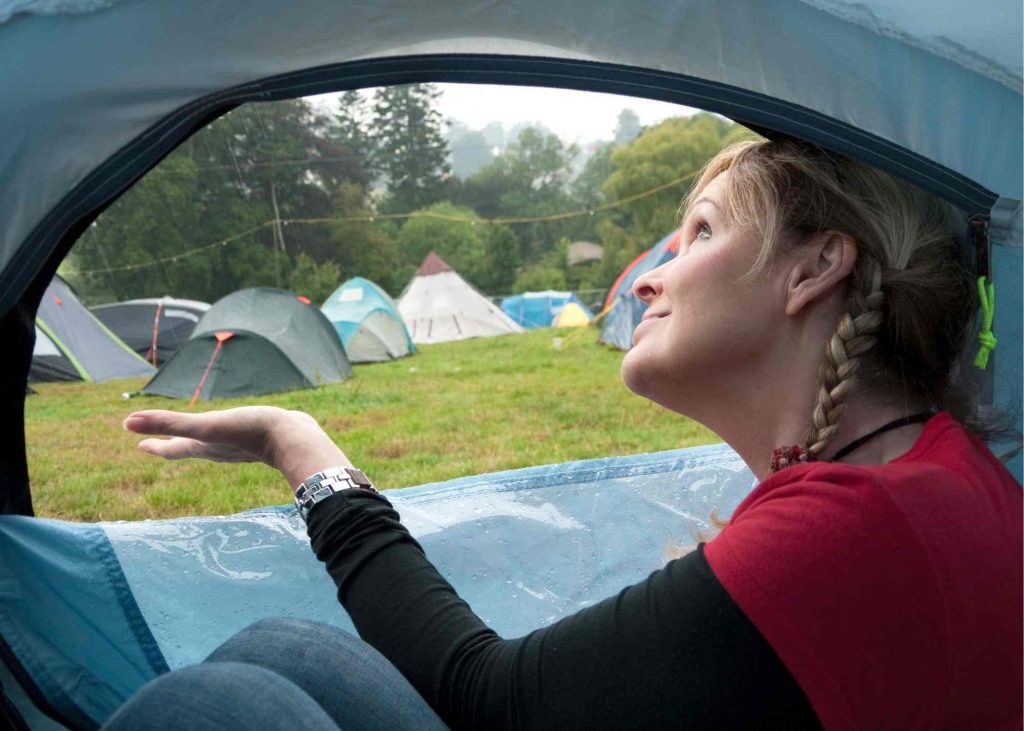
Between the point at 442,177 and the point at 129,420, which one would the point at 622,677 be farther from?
the point at 442,177

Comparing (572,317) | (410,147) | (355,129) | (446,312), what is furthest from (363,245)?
(572,317)

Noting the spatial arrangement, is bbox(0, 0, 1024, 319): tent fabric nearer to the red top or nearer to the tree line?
the red top

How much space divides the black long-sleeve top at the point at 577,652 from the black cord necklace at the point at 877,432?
0.21 meters

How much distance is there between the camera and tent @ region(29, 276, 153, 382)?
18.5 feet

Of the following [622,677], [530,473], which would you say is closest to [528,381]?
[530,473]

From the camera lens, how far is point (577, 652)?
60cm

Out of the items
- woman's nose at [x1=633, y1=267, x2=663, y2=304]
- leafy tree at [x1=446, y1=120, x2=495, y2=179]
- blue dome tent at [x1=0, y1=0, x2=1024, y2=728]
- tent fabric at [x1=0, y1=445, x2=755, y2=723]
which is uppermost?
leafy tree at [x1=446, y1=120, x2=495, y2=179]

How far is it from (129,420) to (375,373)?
5159 millimetres

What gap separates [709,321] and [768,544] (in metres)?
0.25

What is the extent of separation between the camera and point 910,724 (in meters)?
0.55

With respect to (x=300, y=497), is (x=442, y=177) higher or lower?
higher

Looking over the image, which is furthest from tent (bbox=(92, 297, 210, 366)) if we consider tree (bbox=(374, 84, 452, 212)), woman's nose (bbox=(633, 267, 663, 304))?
woman's nose (bbox=(633, 267, 663, 304))

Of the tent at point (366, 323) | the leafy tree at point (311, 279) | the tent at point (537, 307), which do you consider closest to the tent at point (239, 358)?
Answer: the tent at point (366, 323)

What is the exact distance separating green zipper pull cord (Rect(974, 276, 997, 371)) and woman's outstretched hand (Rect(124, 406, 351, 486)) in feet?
1.98
